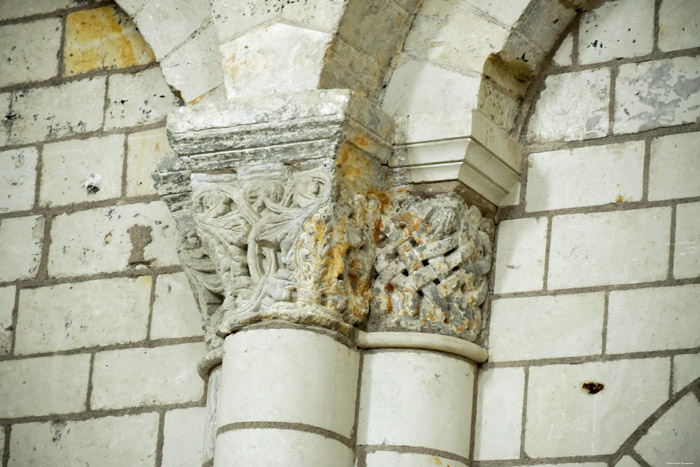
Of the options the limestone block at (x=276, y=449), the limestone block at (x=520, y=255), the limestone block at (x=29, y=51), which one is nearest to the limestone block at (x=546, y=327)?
the limestone block at (x=520, y=255)

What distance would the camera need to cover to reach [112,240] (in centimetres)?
550

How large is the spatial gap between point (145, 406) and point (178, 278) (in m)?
0.44

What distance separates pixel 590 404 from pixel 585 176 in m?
0.72

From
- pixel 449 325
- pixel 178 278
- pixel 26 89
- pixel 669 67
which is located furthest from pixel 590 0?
pixel 26 89

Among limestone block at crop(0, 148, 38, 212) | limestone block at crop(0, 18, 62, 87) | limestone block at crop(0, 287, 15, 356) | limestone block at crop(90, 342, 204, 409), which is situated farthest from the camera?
limestone block at crop(0, 18, 62, 87)

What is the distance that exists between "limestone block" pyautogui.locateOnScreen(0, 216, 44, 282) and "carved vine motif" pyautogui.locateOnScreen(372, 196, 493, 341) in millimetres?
1411

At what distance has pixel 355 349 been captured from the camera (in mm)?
4754

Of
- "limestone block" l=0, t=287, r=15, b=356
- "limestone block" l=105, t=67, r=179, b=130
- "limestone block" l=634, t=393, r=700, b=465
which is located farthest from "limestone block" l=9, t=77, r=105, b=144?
"limestone block" l=634, t=393, r=700, b=465

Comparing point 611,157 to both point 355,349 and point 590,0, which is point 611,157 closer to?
point 590,0

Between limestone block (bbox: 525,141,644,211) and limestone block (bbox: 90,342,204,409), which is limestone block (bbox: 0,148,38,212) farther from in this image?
limestone block (bbox: 525,141,644,211)

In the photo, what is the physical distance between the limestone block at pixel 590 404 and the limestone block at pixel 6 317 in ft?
6.23

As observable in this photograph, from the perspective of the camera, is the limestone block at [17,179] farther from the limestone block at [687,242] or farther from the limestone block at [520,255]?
the limestone block at [687,242]

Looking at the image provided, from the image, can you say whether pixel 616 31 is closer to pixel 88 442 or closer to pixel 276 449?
pixel 276 449

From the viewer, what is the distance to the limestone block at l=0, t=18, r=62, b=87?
5879mm
